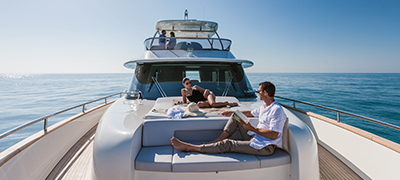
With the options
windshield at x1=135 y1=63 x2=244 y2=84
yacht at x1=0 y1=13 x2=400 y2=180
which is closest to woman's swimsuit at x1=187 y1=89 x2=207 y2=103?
yacht at x1=0 y1=13 x2=400 y2=180

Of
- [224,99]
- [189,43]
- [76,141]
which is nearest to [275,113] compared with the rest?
[224,99]

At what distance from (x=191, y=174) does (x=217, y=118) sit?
0.76 m

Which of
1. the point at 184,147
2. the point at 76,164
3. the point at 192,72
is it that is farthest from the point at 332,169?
the point at 76,164

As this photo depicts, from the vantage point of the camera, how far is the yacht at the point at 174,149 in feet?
6.15

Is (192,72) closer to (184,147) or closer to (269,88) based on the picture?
(269,88)

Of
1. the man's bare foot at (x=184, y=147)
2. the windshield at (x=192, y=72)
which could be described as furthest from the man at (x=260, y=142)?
the windshield at (x=192, y=72)

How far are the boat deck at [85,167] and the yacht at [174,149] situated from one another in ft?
0.04

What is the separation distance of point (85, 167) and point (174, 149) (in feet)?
5.60

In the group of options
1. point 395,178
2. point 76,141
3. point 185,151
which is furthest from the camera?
point 76,141

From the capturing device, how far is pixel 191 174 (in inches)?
73.7

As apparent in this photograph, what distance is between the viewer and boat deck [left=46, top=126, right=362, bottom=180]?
2.73 m

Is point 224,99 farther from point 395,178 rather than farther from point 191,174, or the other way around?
point 395,178

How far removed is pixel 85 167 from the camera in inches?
117

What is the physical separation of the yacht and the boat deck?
13mm
